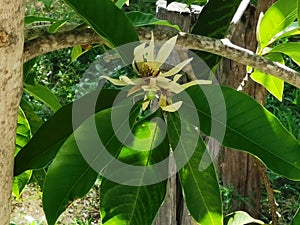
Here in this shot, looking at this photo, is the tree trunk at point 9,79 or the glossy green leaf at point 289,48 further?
the glossy green leaf at point 289,48

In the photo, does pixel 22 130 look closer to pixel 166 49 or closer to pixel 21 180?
pixel 21 180

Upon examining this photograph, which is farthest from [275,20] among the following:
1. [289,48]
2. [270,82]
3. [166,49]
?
[166,49]

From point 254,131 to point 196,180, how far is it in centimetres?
7

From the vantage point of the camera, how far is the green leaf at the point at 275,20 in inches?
29.6

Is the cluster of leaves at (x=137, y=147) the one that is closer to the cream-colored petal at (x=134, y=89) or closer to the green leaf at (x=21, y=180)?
the cream-colored petal at (x=134, y=89)

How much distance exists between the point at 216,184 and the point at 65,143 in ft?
0.45

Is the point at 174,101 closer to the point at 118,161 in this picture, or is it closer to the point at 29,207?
the point at 118,161

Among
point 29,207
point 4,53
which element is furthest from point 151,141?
point 29,207

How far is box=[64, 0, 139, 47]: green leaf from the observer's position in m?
0.53

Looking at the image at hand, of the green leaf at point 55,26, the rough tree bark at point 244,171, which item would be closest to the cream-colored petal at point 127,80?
the green leaf at point 55,26

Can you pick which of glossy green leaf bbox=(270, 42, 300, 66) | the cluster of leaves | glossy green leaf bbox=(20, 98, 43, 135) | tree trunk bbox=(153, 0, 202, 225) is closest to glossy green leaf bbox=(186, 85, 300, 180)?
the cluster of leaves

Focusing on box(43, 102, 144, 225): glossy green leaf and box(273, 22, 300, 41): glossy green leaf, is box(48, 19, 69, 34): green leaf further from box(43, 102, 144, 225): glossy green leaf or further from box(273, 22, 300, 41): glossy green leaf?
box(273, 22, 300, 41): glossy green leaf

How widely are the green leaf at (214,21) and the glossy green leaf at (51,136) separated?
0.18m

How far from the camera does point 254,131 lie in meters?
0.53
